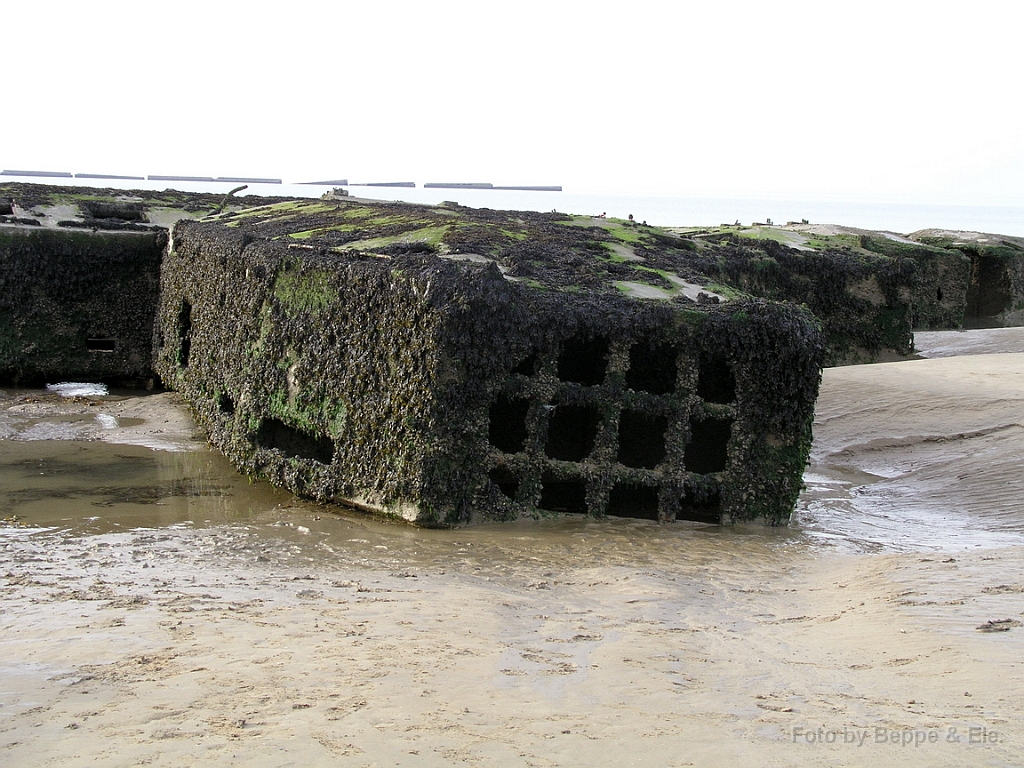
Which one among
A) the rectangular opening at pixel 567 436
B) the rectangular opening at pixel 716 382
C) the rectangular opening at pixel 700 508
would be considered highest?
the rectangular opening at pixel 716 382

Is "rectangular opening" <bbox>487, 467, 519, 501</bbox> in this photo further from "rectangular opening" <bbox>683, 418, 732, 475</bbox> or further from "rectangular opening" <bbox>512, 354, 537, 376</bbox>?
"rectangular opening" <bbox>683, 418, 732, 475</bbox>

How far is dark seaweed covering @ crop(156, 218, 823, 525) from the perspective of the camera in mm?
7316

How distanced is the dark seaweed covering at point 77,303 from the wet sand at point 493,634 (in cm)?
576

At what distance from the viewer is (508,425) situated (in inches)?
354

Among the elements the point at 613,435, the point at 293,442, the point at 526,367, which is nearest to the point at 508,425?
the point at 526,367

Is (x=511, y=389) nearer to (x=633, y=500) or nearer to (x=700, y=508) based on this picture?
(x=633, y=500)

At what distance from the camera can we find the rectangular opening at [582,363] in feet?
29.4

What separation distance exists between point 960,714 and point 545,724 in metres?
1.54

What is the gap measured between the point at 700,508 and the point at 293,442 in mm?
3580

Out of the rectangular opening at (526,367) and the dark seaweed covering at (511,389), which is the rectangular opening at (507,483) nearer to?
the dark seaweed covering at (511,389)

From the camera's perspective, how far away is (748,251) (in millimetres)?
14531

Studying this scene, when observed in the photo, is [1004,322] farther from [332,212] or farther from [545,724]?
[545,724]

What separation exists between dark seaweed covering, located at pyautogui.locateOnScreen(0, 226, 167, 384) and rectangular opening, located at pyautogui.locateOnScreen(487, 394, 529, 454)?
7446 mm

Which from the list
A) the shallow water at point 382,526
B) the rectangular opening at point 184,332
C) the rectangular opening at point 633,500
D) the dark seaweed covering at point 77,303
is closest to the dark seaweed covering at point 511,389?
the rectangular opening at point 633,500
